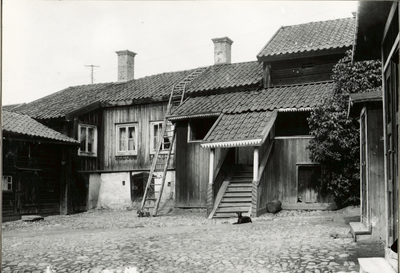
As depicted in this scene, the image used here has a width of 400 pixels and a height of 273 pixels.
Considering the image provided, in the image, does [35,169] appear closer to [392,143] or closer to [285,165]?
[285,165]

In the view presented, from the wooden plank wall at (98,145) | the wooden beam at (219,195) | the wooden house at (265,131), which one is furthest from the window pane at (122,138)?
the wooden beam at (219,195)

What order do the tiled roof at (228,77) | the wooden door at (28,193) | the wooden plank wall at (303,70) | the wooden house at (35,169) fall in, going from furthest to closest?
the tiled roof at (228,77)
the wooden door at (28,193)
the wooden plank wall at (303,70)
the wooden house at (35,169)

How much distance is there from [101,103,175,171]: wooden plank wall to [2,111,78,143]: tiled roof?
8.02 ft

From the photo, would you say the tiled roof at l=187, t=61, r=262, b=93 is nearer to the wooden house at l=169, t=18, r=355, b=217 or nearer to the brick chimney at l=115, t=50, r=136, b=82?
the wooden house at l=169, t=18, r=355, b=217

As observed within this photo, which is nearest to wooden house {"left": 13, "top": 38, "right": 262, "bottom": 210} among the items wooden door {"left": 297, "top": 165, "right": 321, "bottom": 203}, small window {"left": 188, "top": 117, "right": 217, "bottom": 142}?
small window {"left": 188, "top": 117, "right": 217, "bottom": 142}

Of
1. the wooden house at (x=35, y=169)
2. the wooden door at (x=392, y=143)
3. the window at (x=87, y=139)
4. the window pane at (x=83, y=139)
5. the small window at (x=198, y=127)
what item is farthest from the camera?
the window pane at (x=83, y=139)

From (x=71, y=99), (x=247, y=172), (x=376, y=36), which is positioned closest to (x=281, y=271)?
(x=376, y=36)

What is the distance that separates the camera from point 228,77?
20.8 m

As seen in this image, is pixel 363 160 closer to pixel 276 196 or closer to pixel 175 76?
pixel 276 196

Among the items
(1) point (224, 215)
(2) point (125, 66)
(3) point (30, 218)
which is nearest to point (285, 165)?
(1) point (224, 215)

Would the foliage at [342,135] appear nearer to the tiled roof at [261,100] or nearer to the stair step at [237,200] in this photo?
the tiled roof at [261,100]

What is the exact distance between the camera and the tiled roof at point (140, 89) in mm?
20438

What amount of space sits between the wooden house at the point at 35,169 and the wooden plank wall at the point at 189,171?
5.10 m

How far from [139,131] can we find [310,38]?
29.3 ft
